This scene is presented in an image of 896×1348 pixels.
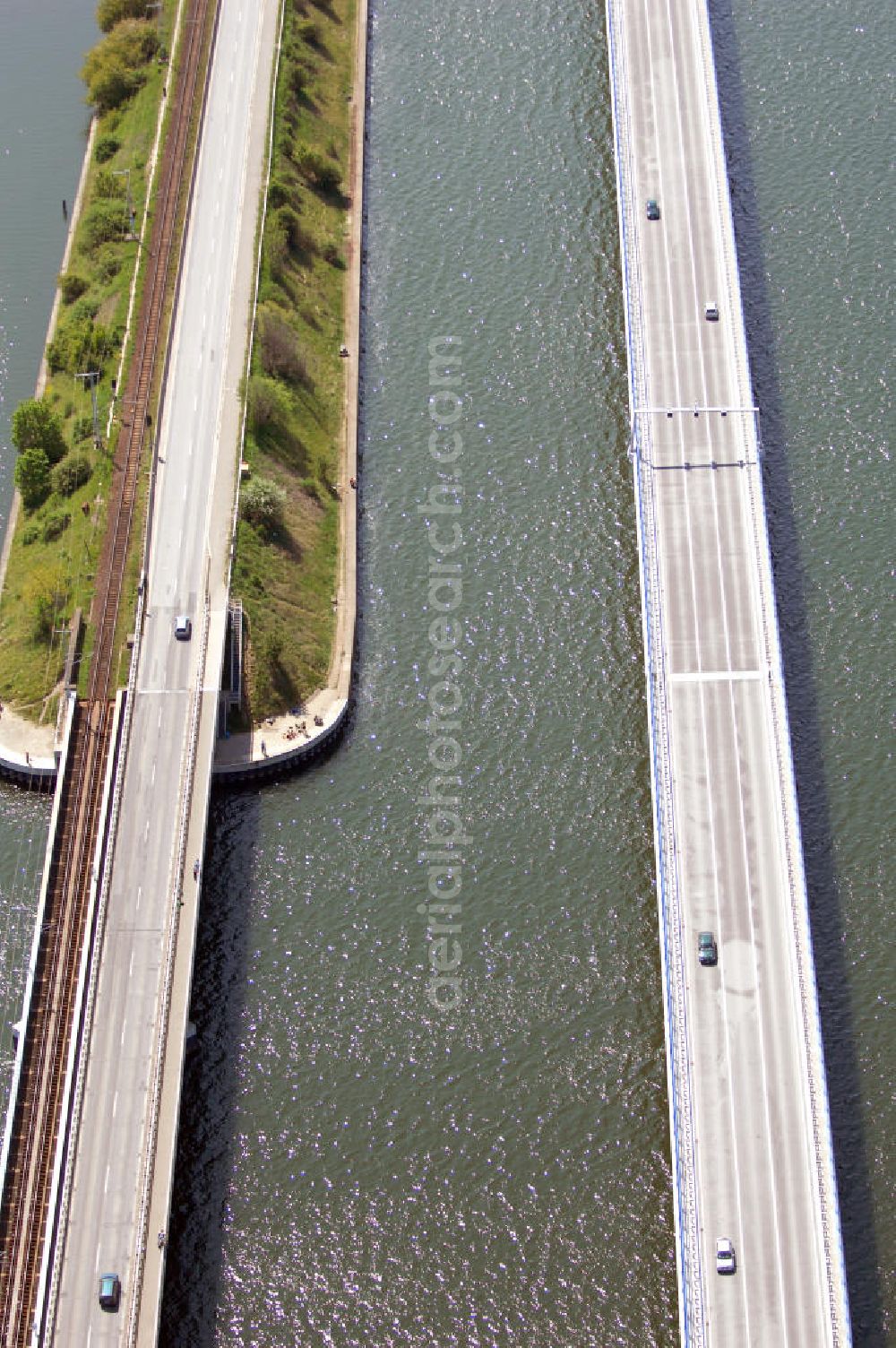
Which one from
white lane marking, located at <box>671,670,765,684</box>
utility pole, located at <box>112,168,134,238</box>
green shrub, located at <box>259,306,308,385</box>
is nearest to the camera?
white lane marking, located at <box>671,670,765,684</box>

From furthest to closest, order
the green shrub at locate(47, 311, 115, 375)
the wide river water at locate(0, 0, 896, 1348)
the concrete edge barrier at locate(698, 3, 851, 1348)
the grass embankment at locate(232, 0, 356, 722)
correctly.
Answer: the green shrub at locate(47, 311, 115, 375) < the grass embankment at locate(232, 0, 356, 722) < the wide river water at locate(0, 0, 896, 1348) < the concrete edge barrier at locate(698, 3, 851, 1348)

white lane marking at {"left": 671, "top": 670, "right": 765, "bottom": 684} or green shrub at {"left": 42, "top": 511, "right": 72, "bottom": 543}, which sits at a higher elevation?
green shrub at {"left": 42, "top": 511, "right": 72, "bottom": 543}

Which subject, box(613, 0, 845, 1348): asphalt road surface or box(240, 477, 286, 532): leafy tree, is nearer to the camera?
box(613, 0, 845, 1348): asphalt road surface

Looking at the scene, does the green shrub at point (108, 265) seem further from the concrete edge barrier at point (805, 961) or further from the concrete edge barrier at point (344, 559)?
the concrete edge barrier at point (805, 961)

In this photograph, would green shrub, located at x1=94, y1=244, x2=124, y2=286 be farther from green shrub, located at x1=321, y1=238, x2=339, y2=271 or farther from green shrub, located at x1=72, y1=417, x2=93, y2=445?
green shrub, located at x1=321, y1=238, x2=339, y2=271

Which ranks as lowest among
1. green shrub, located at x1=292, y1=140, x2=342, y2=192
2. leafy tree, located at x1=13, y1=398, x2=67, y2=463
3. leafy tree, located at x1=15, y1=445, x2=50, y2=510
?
leafy tree, located at x1=15, y1=445, x2=50, y2=510

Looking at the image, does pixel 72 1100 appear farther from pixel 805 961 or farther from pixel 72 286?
pixel 72 286

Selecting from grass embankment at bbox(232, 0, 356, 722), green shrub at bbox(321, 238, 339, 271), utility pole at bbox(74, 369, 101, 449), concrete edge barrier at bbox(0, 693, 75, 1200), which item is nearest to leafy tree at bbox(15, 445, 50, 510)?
utility pole at bbox(74, 369, 101, 449)
